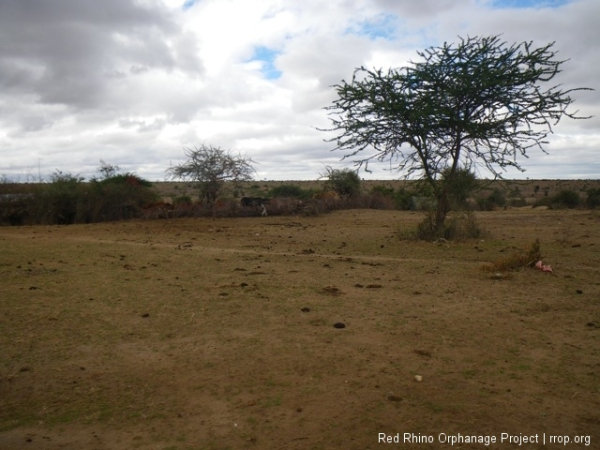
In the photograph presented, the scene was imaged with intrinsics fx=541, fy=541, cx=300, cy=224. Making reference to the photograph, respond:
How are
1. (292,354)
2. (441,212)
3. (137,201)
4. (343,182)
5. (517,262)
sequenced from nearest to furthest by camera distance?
(292,354) < (517,262) < (441,212) < (137,201) < (343,182)

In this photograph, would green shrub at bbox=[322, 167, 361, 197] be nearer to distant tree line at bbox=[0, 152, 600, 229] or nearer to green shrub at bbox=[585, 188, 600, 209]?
distant tree line at bbox=[0, 152, 600, 229]

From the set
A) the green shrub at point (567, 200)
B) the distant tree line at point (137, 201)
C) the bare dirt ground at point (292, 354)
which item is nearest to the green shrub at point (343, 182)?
the distant tree line at point (137, 201)

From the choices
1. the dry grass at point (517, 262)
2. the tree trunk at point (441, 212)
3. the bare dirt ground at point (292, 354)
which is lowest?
the bare dirt ground at point (292, 354)

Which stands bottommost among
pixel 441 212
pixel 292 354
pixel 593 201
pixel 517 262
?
pixel 292 354

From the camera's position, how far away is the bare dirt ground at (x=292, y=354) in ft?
12.3

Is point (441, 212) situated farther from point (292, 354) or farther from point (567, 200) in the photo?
point (567, 200)

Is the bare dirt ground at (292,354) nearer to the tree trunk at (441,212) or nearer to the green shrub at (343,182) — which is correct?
the tree trunk at (441,212)

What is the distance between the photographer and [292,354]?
5133mm

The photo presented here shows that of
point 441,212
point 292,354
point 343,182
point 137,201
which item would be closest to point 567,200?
point 343,182

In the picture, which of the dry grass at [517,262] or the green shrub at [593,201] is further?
the green shrub at [593,201]

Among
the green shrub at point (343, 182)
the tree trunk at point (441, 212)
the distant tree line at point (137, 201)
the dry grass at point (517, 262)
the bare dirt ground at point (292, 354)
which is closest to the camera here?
the bare dirt ground at point (292, 354)

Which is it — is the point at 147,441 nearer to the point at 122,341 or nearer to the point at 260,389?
the point at 260,389

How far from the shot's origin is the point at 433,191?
14.6 metres

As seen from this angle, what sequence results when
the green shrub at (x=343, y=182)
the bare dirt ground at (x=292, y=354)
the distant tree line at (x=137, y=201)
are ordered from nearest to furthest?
the bare dirt ground at (x=292, y=354) → the distant tree line at (x=137, y=201) → the green shrub at (x=343, y=182)
